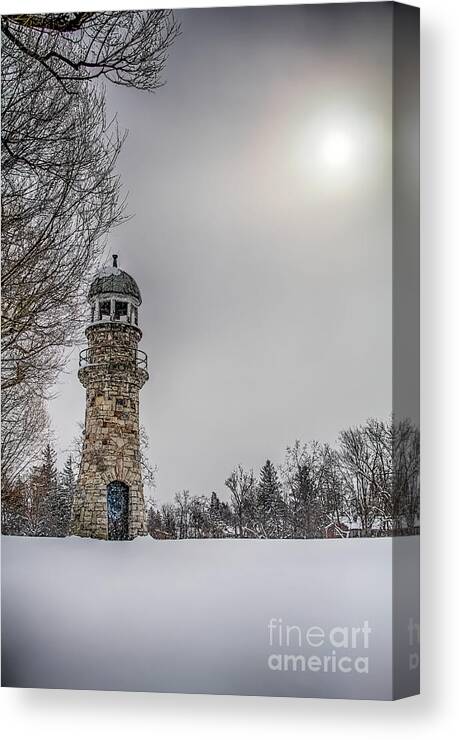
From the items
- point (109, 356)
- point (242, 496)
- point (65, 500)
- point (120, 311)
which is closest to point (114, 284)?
point (120, 311)

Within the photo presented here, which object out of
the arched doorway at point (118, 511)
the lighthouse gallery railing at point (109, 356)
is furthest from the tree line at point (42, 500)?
the lighthouse gallery railing at point (109, 356)

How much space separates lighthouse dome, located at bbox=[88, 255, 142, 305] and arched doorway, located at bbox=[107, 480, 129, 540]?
73 centimetres

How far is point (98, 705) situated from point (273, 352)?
1568 millimetres

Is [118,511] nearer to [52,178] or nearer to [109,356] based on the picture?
[109,356]

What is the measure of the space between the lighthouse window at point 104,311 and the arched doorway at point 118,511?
0.65 m

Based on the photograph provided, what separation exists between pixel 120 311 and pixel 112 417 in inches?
16.5

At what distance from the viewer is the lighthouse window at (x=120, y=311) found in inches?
171

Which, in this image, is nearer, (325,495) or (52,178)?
(325,495)

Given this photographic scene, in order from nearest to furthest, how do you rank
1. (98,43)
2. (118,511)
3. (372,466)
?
(372,466) → (118,511) → (98,43)

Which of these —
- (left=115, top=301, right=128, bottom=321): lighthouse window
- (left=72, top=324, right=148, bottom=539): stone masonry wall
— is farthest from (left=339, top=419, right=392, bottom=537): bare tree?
(left=115, top=301, right=128, bottom=321): lighthouse window

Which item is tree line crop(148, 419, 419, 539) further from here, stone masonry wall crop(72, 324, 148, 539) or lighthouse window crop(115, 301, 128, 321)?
lighthouse window crop(115, 301, 128, 321)

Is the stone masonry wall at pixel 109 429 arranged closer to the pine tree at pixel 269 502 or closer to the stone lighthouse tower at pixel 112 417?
the stone lighthouse tower at pixel 112 417

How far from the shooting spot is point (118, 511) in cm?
430

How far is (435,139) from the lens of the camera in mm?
4277
